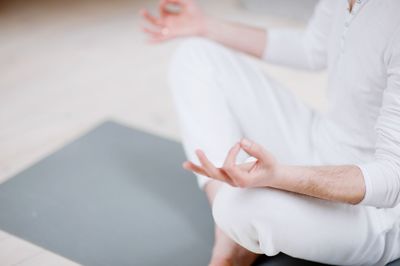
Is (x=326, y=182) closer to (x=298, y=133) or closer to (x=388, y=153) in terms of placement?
(x=388, y=153)

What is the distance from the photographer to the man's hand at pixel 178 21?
1533 mm

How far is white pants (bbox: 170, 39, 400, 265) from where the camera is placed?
1.07 meters

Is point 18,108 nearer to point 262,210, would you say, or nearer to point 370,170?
point 262,210

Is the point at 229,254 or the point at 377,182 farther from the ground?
the point at 377,182

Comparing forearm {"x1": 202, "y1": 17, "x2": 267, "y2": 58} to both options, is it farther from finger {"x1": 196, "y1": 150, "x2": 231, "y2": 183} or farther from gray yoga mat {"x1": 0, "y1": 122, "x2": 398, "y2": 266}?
finger {"x1": 196, "y1": 150, "x2": 231, "y2": 183}

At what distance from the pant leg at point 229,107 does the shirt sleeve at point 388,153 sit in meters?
0.33

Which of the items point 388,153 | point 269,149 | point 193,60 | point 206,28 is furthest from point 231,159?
point 206,28

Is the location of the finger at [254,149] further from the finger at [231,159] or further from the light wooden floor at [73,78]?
the light wooden floor at [73,78]

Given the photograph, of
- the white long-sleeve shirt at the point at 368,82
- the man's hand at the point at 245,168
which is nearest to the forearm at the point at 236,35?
the white long-sleeve shirt at the point at 368,82

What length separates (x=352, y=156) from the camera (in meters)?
1.26

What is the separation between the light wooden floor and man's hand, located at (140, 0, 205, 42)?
1.71ft

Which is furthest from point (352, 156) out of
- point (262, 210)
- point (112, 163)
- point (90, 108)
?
point (90, 108)

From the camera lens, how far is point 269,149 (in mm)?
1386

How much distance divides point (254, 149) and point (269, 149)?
0.44 meters
